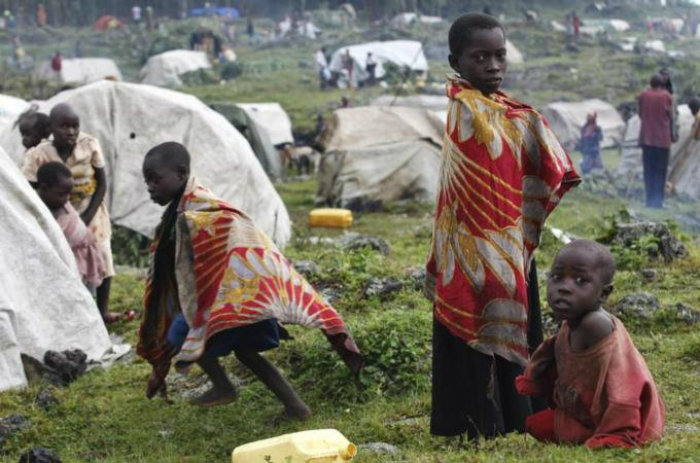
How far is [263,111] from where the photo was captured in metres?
20.8

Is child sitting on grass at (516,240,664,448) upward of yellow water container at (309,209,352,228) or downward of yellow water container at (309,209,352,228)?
upward

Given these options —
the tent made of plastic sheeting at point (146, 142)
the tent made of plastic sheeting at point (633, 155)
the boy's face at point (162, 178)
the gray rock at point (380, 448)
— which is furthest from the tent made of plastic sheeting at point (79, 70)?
the gray rock at point (380, 448)

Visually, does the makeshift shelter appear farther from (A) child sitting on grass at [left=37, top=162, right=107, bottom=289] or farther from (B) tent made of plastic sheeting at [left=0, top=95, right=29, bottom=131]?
(A) child sitting on grass at [left=37, top=162, right=107, bottom=289]

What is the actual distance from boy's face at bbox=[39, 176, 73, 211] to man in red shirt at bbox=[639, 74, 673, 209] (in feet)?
26.8

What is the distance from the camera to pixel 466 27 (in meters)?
4.19

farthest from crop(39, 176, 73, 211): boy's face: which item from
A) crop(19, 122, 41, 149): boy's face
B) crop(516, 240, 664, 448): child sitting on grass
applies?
crop(516, 240, 664, 448): child sitting on grass

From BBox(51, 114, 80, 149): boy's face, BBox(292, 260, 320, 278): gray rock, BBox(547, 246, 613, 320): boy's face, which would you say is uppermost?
BBox(547, 246, 613, 320): boy's face

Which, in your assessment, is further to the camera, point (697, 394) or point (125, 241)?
point (125, 241)

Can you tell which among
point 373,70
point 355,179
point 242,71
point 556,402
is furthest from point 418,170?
point 242,71

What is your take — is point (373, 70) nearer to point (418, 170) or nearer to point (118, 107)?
point (418, 170)

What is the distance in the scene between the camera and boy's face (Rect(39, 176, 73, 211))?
685 cm

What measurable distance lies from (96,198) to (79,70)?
28549 mm

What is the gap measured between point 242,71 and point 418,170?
73.9ft

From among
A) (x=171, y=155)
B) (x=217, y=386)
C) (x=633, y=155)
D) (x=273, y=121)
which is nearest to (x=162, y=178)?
(x=171, y=155)
